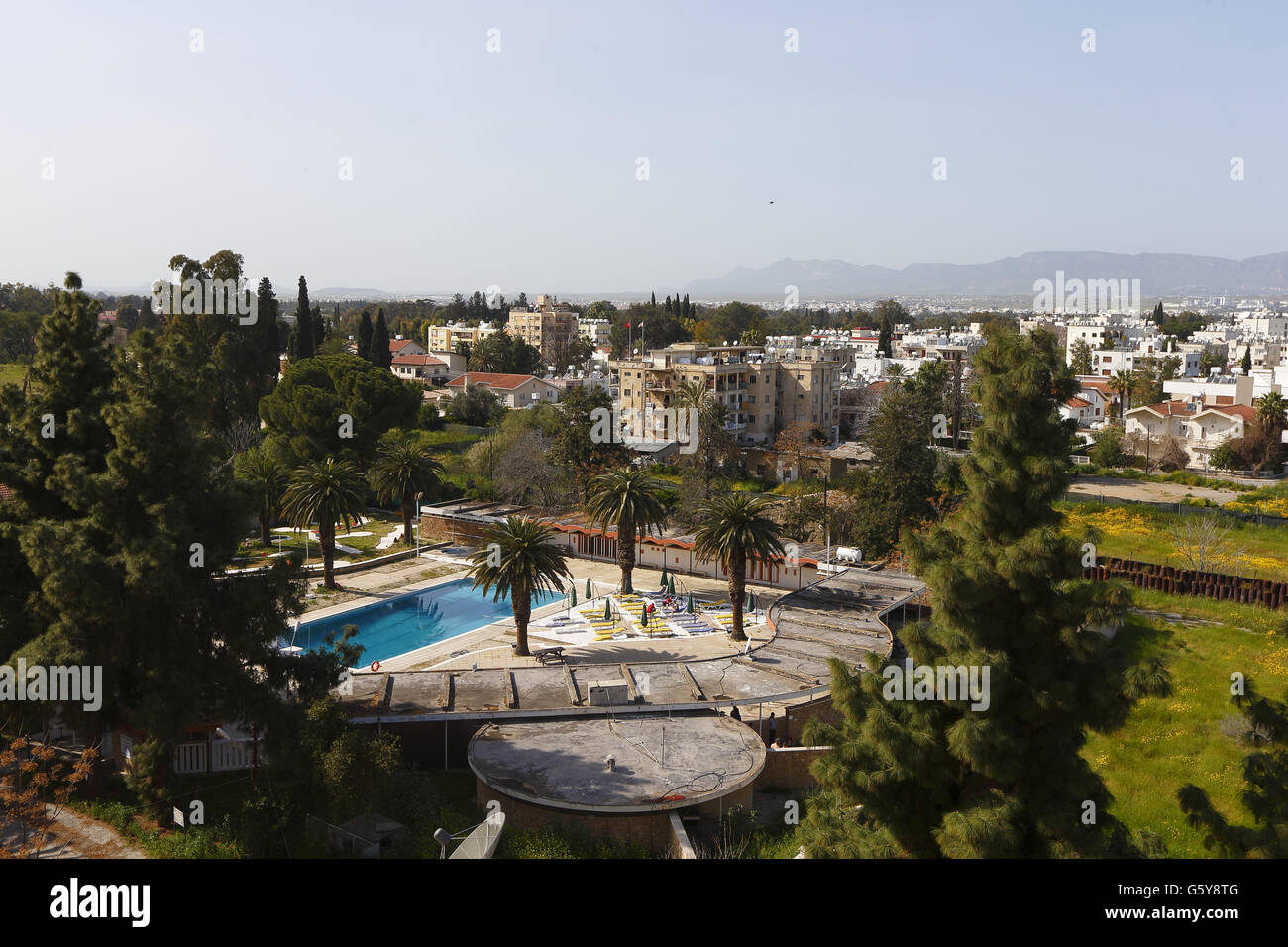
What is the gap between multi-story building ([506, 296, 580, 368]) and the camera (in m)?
115

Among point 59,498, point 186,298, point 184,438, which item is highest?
point 186,298

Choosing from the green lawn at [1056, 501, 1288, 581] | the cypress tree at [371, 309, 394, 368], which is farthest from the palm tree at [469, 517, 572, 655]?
the cypress tree at [371, 309, 394, 368]

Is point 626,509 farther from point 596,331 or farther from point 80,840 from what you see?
point 596,331

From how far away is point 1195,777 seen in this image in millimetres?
19547

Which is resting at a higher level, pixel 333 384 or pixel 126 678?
pixel 333 384

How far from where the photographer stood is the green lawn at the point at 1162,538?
33594mm

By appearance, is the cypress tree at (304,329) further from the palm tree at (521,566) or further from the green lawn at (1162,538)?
the green lawn at (1162,538)

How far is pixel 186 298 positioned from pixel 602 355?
6122cm

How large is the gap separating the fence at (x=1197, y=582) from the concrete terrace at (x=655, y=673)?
31.7 ft

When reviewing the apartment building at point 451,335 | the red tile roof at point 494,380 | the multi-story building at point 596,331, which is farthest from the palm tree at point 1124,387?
the apartment building at point 451,335

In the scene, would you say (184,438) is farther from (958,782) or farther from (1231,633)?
(1231,633)

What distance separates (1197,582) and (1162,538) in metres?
7.32
